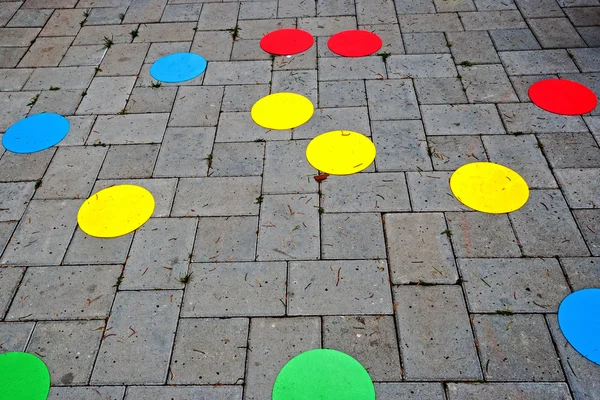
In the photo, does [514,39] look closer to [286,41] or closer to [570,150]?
[570,150]

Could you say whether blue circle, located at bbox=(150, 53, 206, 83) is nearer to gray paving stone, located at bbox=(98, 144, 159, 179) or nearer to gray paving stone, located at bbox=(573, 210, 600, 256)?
gray paving stone, located at bbox=(98, 144, 159, 179)

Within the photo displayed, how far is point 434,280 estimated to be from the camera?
10.2 feet

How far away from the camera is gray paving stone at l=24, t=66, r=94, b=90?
4.86m

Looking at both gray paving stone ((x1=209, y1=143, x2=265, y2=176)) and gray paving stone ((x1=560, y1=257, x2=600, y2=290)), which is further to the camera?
gray paving stone ((x1=209, y1=143, x2=265, y2=176))

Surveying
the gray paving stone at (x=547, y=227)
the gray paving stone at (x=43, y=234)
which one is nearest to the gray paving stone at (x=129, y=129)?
the gray paving stone at (x=43, y=234)

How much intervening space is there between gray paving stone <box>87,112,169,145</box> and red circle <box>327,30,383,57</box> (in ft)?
6.05

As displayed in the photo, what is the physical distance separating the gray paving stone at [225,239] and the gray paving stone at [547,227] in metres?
1.74

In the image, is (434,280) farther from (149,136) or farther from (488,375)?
(149,136)

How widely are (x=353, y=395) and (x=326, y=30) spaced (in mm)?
3930

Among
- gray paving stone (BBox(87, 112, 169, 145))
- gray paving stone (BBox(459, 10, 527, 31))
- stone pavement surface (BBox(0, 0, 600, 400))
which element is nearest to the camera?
stone pavement surface (BBox(0, 0, 600, 400))

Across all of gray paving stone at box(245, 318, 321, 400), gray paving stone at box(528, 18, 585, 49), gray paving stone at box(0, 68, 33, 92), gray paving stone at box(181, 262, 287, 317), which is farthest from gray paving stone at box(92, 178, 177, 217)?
gray paving stone at box(528, 18, 585, 49)

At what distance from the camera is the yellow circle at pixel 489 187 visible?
351 cm

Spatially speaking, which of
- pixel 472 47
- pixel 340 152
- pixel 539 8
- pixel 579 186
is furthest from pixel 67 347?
pixel 539 8

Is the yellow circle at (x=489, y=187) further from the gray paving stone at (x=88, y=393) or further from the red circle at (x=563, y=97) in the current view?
the gray paving stone at (x=88, y=393)
